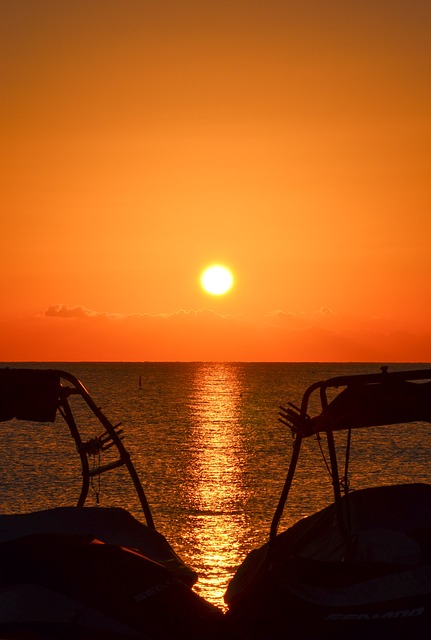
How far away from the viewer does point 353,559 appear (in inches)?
482

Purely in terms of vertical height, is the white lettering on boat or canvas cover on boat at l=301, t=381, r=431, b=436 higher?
canvas cover on boat at l=301, t=381, r=431, b=436

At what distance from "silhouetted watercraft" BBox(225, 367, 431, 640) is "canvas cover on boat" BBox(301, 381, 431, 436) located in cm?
1

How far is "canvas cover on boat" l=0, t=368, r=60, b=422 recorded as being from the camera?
14195mm

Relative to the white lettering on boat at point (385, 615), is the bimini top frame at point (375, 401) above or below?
above

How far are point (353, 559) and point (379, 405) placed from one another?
2.02 meters

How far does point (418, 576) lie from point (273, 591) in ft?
6.68

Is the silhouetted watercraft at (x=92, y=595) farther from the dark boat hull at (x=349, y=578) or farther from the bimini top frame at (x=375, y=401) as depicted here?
the bimini top frame at (x=375, y=401)

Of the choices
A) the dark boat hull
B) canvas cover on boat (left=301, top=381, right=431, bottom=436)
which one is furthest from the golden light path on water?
canvas cover on boat (left=301, top=381, right=431, bottom=436)

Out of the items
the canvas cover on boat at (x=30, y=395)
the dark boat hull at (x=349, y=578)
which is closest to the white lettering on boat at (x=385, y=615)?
the dark boat hull at (x=349, y=578)

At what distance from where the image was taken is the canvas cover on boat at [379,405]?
12.6 meters

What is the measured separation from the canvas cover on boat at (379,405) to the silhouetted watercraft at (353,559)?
0.04ft

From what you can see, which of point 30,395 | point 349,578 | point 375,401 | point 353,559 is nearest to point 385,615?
point 349,578

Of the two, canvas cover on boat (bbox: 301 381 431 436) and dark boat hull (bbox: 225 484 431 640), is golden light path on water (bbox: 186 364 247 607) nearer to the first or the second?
dark boat hull (bbox: 225 484 431 640)

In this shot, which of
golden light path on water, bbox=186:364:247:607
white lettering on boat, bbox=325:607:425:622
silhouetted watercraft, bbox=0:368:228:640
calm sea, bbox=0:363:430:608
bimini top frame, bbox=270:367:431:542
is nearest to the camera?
silhouetted watercraft, bbox=0:368:228:640
